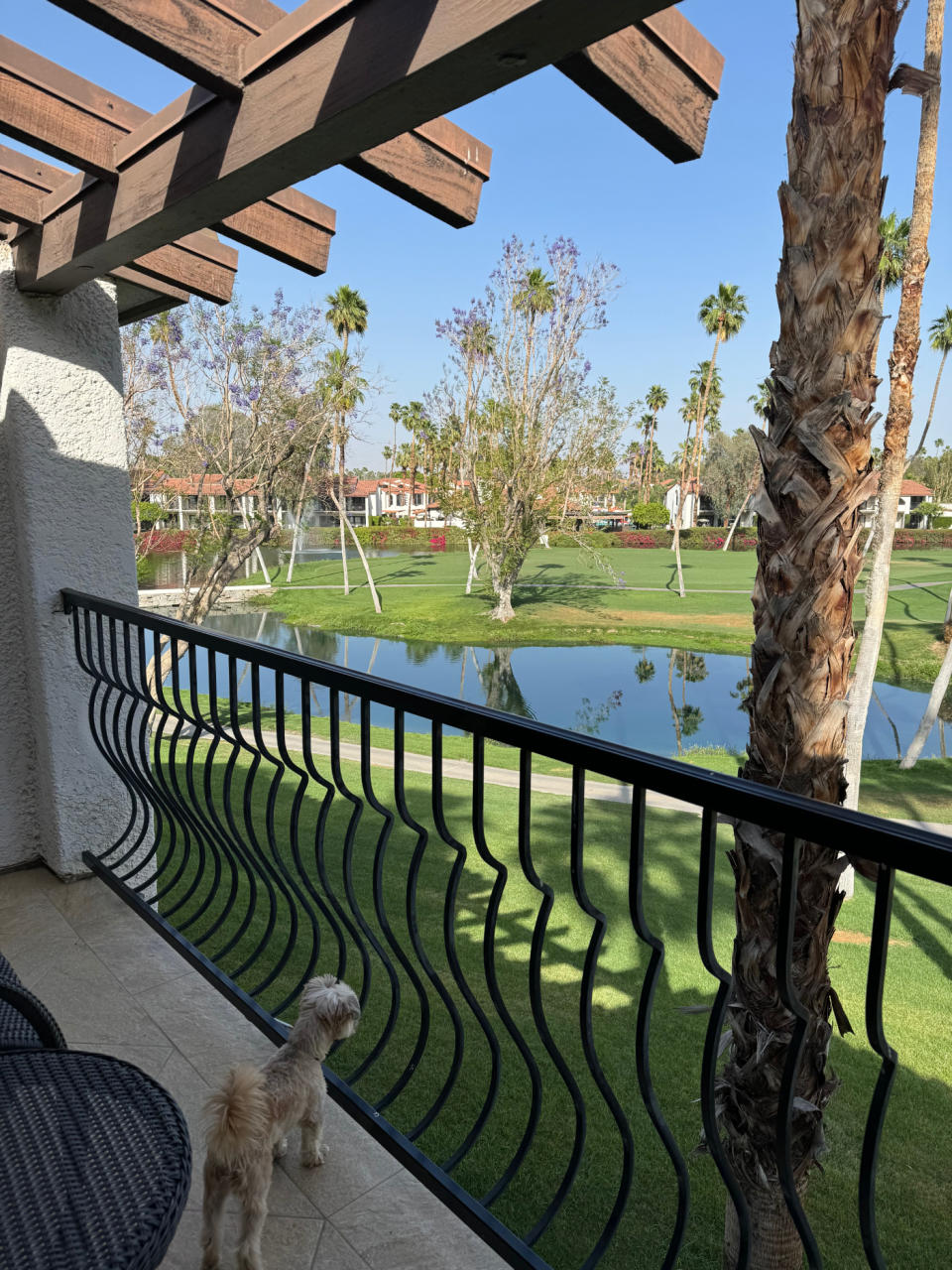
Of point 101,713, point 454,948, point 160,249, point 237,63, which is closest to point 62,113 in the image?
point 237,63

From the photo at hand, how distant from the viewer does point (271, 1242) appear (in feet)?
5.32

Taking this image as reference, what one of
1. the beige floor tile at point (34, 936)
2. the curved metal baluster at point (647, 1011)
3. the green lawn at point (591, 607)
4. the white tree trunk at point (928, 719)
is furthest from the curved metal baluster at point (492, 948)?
the green lawn at point (591, 607)

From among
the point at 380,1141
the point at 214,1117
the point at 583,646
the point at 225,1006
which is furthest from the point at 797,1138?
the point at 583,646

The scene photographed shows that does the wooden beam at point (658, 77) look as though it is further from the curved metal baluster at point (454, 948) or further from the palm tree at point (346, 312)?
the palm tree at point (346, 312)

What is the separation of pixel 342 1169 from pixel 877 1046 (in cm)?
130

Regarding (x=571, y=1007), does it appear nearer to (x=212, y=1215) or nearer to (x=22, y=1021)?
(x=212, y=1215)

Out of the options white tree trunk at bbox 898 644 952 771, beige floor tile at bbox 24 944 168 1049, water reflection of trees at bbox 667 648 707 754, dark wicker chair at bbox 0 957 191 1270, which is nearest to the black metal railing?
beige floor tile at bbox 24 944 168 1049

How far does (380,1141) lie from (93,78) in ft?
9.20

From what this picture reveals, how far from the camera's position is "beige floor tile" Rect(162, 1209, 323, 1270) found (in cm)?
158

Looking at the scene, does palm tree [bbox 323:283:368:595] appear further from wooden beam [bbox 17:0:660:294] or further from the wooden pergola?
wooden beam [bbox 17:0:660:294]

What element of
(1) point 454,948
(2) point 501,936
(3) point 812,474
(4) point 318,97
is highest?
(4) point 318,97

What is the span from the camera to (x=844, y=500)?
285cm

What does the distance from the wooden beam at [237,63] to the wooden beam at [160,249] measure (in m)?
1.02

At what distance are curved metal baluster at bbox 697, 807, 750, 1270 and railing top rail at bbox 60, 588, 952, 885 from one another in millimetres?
51
